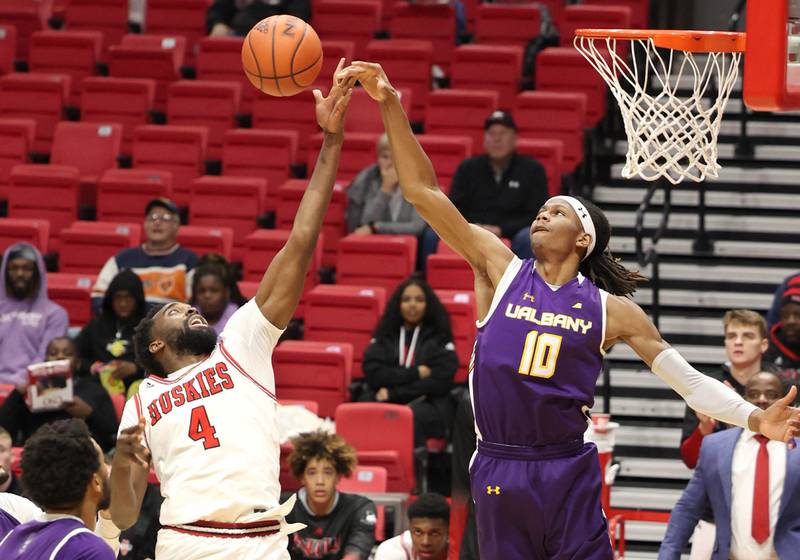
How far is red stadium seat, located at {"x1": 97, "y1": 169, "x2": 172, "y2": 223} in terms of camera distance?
10.9 meters

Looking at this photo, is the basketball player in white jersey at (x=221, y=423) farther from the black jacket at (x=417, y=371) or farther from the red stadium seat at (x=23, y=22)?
the red stadium seat at (x=23, y=22)

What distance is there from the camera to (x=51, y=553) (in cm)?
420

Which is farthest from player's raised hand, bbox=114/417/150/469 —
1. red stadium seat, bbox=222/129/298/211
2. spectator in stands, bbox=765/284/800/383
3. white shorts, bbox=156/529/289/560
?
red stadium seat, bbox=222/129/298/211

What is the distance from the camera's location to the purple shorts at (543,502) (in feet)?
15.8

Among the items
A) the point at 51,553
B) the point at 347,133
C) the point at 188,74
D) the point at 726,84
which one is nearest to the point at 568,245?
the point at 726,84

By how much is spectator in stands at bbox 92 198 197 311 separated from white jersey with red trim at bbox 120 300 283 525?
16.1ft

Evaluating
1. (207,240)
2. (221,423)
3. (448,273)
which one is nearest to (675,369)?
(221,423)

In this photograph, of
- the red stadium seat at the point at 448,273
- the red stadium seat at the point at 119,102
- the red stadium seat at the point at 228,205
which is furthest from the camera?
the red stadium seat at the point at 119,102

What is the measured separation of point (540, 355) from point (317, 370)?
4.58 metres

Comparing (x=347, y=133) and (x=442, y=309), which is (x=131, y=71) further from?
(x=442, y=309)

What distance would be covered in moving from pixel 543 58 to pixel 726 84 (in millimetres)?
5969

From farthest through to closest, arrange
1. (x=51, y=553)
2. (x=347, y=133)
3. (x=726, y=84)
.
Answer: (x=347, y=133), (x=726, y=84), (x=51, y=553)

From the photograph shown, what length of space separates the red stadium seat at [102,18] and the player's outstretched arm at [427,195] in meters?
8.96

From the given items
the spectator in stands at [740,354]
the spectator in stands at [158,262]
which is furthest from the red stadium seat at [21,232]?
the spectator in stands at [740,354]
